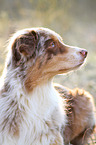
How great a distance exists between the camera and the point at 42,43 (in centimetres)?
277

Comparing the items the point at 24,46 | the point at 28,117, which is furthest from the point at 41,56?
the point at 28,117

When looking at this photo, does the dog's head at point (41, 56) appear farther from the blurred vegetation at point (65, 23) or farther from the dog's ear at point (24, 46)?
the blurred vegetation at point (65, 23)

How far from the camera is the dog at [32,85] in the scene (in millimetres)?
2658

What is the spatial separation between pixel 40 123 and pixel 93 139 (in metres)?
1.57

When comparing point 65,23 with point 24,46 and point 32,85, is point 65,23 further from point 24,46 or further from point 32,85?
point 24,46

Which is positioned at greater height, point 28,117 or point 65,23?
point 65,23

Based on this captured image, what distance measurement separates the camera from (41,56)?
270 centimetres

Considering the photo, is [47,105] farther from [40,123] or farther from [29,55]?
[29,55]

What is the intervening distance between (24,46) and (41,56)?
1.08ft

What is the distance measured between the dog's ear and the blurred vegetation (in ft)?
2.17

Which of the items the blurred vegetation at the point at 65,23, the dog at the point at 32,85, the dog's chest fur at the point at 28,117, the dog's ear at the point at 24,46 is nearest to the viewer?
the dog's ear at the point at 24,46

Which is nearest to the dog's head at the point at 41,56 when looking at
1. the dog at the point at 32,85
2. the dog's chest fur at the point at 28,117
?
the dog at the point at 32,85

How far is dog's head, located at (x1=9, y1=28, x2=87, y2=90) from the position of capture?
258 centimetres

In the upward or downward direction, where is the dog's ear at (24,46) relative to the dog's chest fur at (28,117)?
upward
